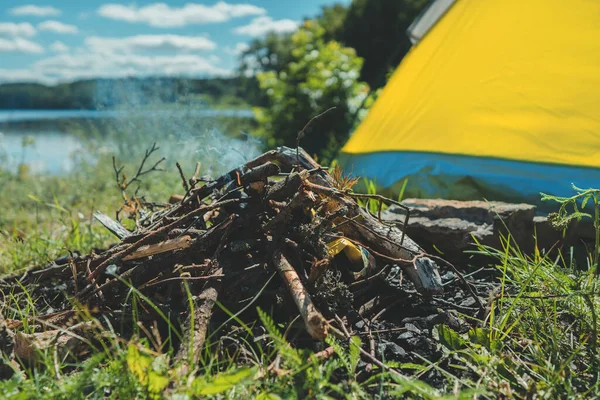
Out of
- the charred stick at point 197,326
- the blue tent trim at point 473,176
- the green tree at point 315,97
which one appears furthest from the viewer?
the green tree at point 315,97

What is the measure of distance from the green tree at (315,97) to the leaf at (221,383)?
5548 mm

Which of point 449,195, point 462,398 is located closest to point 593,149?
point 449,195

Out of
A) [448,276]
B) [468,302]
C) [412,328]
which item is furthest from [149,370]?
[448,276]

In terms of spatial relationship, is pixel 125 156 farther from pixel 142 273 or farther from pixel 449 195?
pixel 142 273

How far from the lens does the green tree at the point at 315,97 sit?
721 cm

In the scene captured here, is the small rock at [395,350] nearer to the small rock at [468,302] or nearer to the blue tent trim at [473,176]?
the small rock at [468,302]

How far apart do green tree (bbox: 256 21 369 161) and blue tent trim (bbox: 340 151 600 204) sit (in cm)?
335

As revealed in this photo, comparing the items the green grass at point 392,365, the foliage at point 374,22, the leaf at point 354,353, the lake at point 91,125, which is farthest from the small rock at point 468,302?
the foliage at point 374,22

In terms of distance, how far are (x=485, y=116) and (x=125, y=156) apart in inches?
207

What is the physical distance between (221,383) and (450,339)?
742 mm

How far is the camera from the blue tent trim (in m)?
2.74

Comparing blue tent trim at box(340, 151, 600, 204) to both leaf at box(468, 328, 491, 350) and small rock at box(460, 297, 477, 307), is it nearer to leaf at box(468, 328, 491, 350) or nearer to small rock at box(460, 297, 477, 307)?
small rock at box(460, 297, 477, 307)

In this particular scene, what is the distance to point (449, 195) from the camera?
10.3 ft

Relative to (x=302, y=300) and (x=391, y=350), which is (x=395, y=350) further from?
(x=302, y=300)
